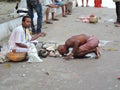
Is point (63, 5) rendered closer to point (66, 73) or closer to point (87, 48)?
point (87, 48)

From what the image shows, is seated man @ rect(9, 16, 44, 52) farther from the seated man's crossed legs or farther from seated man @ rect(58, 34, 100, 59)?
the seated man's crossed legs

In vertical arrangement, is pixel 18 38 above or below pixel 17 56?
above

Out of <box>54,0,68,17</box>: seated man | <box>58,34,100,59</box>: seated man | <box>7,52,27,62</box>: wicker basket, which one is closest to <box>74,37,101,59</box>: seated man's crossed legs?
<box>58,34,100,59</box>: seated man

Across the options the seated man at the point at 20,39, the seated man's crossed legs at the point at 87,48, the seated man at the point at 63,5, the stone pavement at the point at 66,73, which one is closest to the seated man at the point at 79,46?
the seated man's crossed legs at the point at 87,48

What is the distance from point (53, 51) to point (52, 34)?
295 cm

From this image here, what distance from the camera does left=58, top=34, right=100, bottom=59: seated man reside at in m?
7.74

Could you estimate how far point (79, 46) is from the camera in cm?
785

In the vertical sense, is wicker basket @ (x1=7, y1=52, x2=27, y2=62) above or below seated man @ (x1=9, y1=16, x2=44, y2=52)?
below

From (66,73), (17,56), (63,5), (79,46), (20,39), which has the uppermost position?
(63,5)

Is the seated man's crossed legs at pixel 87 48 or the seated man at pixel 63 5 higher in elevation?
the seated man at pixel 63 5

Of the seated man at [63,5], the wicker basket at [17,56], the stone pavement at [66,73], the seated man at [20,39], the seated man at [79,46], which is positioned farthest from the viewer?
the seated man at [63,5]

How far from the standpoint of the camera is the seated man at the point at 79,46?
7738 mm

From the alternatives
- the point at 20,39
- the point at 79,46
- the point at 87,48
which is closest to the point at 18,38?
the point at 20,39

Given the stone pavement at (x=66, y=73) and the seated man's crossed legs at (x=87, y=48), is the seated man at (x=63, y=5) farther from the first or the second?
the seated man's crossed legs at (x=87, y=48)
